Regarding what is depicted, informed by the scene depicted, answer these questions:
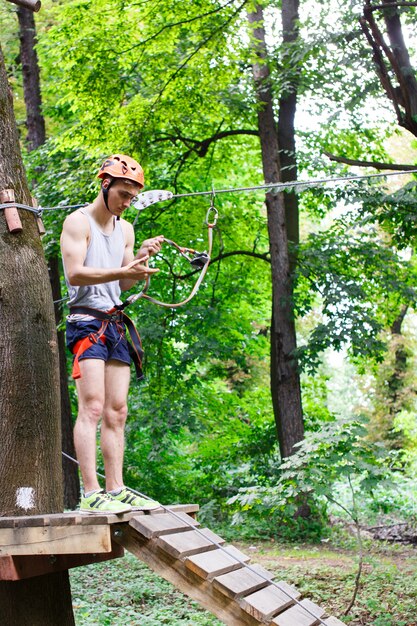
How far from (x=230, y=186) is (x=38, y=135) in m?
4.05

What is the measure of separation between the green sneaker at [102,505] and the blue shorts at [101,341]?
27.9 inches

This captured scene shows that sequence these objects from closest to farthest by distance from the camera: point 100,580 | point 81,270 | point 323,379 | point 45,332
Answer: point 81,270 → point 45,332 → point 100,580 → point 323,379

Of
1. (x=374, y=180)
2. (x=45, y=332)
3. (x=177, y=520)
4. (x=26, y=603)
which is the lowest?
(x=26, y=603)

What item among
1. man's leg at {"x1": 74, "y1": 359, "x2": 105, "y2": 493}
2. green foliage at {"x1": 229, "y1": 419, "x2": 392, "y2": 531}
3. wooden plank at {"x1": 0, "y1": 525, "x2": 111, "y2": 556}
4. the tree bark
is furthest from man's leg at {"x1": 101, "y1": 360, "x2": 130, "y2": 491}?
the tree bark

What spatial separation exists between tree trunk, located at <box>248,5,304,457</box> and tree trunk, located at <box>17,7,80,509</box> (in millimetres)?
3361

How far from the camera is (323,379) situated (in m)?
15.5

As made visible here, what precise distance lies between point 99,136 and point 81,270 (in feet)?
26.5

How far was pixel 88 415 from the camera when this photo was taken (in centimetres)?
414

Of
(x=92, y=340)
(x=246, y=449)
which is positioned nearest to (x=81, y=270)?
(x=92, y=340)

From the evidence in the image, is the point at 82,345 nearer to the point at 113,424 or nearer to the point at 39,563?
the point at 113,424

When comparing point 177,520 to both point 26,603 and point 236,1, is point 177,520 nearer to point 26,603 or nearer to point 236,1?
point 26,603

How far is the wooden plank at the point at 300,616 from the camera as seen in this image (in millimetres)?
3775

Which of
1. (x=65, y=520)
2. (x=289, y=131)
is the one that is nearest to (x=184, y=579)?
A: (x=65, y=520)

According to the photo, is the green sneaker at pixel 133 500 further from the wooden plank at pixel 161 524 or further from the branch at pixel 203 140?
the branch at pixel 203 140
